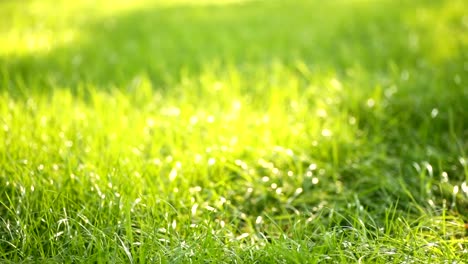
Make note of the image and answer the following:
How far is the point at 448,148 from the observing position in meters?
2.57

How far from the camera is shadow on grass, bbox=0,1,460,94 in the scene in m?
3.59

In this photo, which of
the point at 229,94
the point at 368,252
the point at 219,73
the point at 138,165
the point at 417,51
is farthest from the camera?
the point at 417,51

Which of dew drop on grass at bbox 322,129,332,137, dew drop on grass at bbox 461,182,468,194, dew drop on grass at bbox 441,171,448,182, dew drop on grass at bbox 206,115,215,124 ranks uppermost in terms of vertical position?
dew drop on grass at bbox 206,115,215,124

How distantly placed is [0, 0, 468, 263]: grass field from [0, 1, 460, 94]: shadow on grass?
21mm

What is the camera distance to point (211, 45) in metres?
4.20

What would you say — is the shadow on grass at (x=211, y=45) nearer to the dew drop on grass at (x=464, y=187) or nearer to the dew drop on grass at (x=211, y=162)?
the dew drop on grass at (x=211, y=162)

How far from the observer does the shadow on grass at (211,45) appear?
3.59m

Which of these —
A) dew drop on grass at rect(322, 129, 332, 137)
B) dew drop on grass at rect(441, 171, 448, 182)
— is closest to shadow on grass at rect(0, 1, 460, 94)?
dew drop on grass at rect(322, 129, 332, 137)

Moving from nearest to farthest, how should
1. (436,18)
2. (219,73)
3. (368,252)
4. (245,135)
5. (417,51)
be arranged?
(368,252) → (245,135) → (219,73) → (417,51) → (436,18)

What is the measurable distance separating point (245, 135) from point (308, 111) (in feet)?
1.74

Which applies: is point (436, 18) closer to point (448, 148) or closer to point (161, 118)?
point (448, 148)

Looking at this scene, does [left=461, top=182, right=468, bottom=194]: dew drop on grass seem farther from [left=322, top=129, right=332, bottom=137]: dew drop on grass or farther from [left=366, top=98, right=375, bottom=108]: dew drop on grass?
[left=366, top=98, right=375, bottom=108]: dew drop on grass

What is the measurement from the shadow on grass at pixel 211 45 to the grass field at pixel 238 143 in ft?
0.07

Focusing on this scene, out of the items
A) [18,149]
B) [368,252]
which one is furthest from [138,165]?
[368,252]
